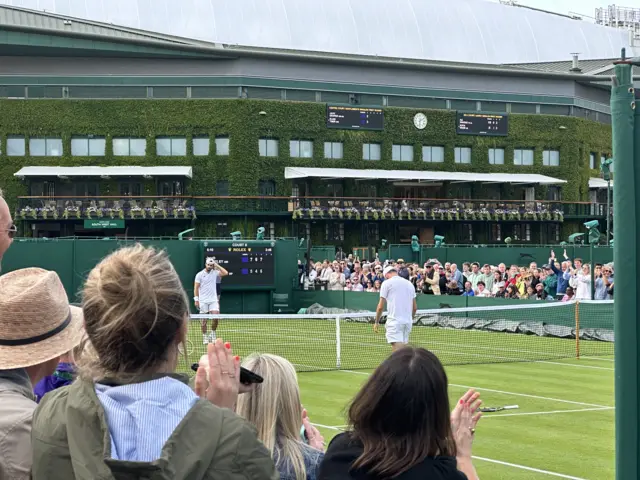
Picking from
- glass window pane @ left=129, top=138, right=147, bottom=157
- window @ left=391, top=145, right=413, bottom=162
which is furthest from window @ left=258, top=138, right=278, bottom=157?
window @ left=391, top=145, right=413, bottom=162

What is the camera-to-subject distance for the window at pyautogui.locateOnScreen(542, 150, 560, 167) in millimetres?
69000

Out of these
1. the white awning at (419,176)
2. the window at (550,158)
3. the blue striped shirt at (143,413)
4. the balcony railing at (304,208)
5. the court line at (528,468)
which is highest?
the window at (550,158)

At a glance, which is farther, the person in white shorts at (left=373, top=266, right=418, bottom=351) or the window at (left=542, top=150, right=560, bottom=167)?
the window at (left=542, top=150, right=560, bottom=167)

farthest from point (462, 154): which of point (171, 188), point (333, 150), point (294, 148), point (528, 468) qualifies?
point (528, 468)

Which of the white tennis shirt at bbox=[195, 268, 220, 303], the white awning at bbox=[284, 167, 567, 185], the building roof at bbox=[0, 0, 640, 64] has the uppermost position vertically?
the building roof at bbox=[0, 0, 640, 64]

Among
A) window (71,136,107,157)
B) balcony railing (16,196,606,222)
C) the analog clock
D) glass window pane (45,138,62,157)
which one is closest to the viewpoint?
balcony railing (16,196,606,222)

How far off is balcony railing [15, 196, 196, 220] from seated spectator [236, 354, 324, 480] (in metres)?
55.6

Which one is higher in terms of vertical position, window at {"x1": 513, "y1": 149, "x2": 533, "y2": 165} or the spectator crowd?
window at {"x1": 513, "y1": 149, "x2": 533, "y2": 165}

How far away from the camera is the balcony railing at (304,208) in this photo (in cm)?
5931

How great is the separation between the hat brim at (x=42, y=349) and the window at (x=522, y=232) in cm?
6608

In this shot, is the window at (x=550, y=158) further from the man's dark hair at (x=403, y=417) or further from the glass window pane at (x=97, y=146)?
the man's dark hair at (x=403, y=417)

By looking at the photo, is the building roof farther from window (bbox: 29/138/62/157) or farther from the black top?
the black top

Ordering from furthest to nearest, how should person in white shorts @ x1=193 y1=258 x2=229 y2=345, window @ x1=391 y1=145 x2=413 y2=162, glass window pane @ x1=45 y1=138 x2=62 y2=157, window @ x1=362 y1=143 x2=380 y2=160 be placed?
window @ x1=391 y1=145 x2=413 y2=162 → window @ x1=362 y1=143 x2=380 y2=160 → glass window pane @ x1=45 y1=138 x2=62 y2=157 → person in white shorts @ x1=193 y1=258 x2=229 y2=345

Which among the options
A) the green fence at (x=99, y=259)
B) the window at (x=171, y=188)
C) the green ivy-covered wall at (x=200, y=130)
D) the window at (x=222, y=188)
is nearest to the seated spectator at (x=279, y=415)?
the green fence at (x=99, y=259)
